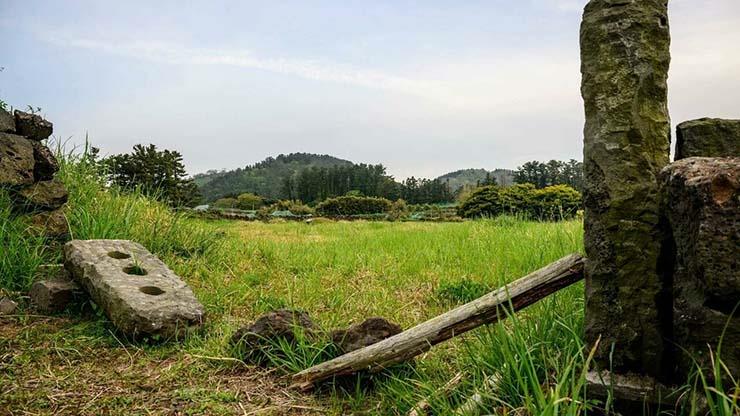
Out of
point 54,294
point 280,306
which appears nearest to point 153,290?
point 54,294

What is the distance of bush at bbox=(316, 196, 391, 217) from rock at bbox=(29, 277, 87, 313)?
14538 mm

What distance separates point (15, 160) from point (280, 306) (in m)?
3.58

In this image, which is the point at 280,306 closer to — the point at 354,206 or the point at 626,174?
the point at 626,174

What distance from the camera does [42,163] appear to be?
21.3 feet

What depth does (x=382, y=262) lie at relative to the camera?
7.09 m

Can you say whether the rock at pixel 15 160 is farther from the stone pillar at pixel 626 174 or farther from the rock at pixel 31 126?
the stone pillar at pixel 626 174

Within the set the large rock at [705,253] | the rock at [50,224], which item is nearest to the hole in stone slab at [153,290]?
the rock at [50,224]

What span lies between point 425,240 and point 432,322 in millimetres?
5580

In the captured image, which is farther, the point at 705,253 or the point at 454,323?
the point at 454,323

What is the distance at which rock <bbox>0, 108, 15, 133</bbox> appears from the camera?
6255mm

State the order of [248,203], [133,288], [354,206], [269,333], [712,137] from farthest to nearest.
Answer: [354,206] → [248,203] → [133,288] → [269,333] → [712,137]

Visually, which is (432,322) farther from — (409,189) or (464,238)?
(409,189)

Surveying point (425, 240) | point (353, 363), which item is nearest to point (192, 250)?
point (425, 240)

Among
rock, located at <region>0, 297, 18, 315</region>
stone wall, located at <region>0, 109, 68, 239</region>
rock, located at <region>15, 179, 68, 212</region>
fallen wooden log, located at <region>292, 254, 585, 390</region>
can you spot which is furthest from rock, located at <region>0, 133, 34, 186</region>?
fallen wooden log, located at <region>292, 254, 585, 390</region>
